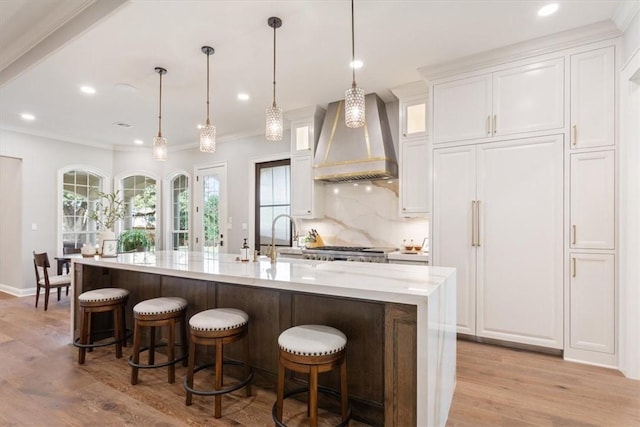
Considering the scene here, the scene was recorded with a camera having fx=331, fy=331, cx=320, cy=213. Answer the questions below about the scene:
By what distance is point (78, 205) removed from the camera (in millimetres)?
6398

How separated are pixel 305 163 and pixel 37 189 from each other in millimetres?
4787

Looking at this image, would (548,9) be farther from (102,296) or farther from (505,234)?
(102,296)

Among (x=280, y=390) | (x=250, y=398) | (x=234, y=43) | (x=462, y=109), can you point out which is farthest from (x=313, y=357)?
(x=462, y=109)

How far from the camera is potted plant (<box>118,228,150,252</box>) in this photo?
652 cm

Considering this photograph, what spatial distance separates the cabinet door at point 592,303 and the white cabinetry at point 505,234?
0.11 m

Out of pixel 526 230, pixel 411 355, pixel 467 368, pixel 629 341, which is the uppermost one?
pixel 526 230

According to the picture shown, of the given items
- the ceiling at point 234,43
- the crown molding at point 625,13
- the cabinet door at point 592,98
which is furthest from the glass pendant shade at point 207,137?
the crown molding at point 625,13

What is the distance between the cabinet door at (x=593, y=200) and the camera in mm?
2768

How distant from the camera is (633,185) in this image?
257 cm

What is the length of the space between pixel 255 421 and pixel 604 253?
304 cm

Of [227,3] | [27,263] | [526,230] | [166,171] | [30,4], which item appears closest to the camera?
[227,3]

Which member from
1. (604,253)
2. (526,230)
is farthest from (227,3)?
(604,253)

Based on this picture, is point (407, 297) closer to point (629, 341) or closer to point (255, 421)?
point (255, 421)

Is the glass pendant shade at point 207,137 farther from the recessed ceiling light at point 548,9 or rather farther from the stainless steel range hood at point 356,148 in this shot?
the recessed ceiling light at point 548,9
